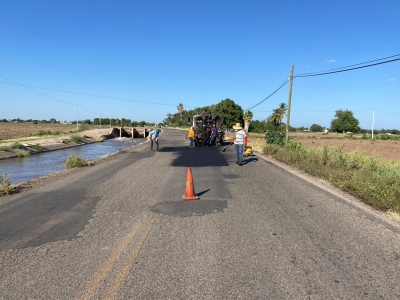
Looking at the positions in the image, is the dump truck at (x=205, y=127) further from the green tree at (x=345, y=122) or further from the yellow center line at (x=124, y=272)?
the green tree at (x=345, y=122)

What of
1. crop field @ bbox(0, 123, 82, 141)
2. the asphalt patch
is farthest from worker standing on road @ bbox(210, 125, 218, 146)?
crop field @ bbox(0, 123, 82, 141)

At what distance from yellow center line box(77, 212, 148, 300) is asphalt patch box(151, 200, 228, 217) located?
111cm

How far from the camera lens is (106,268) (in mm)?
4215

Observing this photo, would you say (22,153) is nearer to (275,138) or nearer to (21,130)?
(275,138)

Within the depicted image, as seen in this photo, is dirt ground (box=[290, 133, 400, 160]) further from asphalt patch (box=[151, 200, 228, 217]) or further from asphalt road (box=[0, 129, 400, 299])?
asphalt road (box=[0, 129, 400, 299])

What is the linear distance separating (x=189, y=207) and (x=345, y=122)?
14402 cm

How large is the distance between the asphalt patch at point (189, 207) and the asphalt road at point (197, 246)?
2 cm

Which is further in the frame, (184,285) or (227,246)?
(227,246)

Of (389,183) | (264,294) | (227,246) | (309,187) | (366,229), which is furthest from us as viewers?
(309,187)

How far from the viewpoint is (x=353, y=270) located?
4.20 metres

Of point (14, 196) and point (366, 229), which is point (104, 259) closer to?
point (366, 229)

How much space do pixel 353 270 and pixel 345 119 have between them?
147 metres

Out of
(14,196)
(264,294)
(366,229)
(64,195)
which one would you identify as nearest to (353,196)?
(366,229)

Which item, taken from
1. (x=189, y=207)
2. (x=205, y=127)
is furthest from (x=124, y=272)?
(x=205, y=127)
